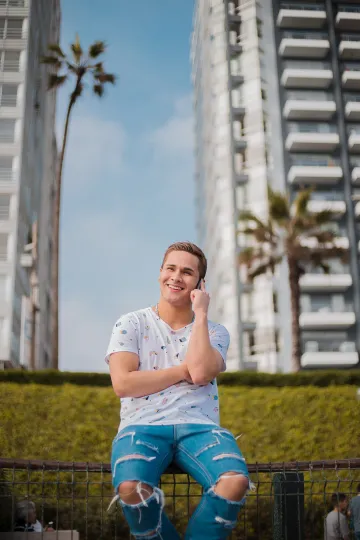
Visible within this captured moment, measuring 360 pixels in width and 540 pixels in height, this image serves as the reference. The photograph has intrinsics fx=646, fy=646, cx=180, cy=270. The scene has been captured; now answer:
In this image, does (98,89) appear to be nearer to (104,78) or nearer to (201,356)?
(104,78)

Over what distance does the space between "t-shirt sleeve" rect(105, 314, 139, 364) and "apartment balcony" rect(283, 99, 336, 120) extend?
5029 centimetres

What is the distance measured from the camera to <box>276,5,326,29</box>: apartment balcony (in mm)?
54034

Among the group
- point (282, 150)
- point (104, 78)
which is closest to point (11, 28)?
point (282, 150)

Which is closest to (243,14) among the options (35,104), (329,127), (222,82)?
(222,82)

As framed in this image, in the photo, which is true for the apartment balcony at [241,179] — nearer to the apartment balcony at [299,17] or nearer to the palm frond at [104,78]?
the apartment balcony at [299,17]

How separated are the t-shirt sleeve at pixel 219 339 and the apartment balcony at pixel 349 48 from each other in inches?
2165

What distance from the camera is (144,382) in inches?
125

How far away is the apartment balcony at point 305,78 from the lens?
52.3 meters

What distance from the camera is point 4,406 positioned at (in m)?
11.9

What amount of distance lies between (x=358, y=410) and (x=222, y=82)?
46117mm

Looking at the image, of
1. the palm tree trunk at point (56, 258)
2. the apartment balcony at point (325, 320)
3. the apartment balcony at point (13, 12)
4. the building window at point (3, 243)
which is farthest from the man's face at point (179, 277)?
the apartment balcony at point (13, 12)

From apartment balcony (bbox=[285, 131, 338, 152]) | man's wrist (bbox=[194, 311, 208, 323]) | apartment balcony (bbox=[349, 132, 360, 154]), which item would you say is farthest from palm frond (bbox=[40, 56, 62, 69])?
apartment balcony (bbox=[349, 132, 360, 154])

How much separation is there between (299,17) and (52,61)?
35.0 meters

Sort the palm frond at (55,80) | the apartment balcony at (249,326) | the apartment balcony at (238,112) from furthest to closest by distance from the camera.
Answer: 1. the apartment balcony at (238,112)
2. the apartment balcony at (249,326)
3. the palm frond at (55,80)
